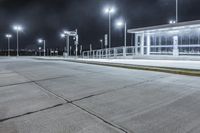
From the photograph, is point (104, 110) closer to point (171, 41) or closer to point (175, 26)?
point (175, 26)

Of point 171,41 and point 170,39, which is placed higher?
point 170,39

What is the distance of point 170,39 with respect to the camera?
19578 millimetres

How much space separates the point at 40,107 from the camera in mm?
4684

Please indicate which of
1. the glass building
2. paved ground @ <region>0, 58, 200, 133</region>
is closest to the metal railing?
the glass building

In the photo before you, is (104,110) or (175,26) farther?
(175,26)

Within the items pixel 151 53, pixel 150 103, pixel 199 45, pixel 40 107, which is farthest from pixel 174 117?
pixel 151 53

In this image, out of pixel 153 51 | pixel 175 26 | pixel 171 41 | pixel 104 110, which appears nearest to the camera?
pixel 104 110

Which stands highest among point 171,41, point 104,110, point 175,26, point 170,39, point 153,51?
point 175,26

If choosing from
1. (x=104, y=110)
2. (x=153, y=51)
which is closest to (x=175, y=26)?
(x=153, y=51)

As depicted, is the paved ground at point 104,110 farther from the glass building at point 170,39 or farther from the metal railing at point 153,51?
the metal railing at point 153,51

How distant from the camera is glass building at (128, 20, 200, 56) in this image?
17.5m

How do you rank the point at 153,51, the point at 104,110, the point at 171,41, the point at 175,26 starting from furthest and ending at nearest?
1. the point at 153,51
2. the point at 171,41
3. the point at 175,26
4. the point at 104,110

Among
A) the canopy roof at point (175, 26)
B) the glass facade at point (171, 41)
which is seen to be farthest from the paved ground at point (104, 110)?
the glass facade at point (171, 41)

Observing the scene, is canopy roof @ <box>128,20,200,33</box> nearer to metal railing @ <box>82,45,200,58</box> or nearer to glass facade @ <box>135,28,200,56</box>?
glass facade @ <box>135,28,200,56</box>
